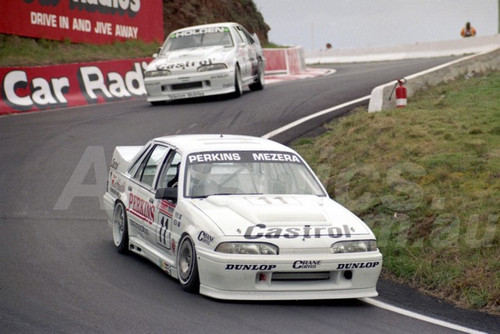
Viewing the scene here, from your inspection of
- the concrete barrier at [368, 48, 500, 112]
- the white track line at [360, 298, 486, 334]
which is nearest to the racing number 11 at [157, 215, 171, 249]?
the white track line at [360, 298, 486, 334]

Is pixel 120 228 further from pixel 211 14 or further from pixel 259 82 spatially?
pixel 211 14

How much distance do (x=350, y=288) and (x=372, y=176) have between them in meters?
4.25

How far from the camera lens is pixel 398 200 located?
35.7 feet

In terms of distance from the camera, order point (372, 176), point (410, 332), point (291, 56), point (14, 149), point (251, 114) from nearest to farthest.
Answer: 1. point (410, 332)
2. point (372, 176)
3. point (14, 149)
4. point (251, 114)
5. point (291, 56)

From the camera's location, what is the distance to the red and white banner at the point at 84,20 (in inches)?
966

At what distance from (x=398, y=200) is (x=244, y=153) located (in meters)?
2.44

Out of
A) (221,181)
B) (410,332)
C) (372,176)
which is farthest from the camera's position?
(372,176)

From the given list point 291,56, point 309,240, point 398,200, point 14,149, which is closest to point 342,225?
point 309,240

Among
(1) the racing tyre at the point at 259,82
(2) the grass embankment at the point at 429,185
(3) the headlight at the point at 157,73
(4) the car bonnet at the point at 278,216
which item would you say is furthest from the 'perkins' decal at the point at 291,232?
(1) the racing tyre at the point at 259,82

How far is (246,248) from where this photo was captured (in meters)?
7.78

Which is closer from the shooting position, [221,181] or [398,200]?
[221,181]

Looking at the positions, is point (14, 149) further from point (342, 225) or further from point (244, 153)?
point (342, 225)

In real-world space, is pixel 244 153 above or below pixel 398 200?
above

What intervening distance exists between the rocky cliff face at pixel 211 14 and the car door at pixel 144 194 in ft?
85.2
